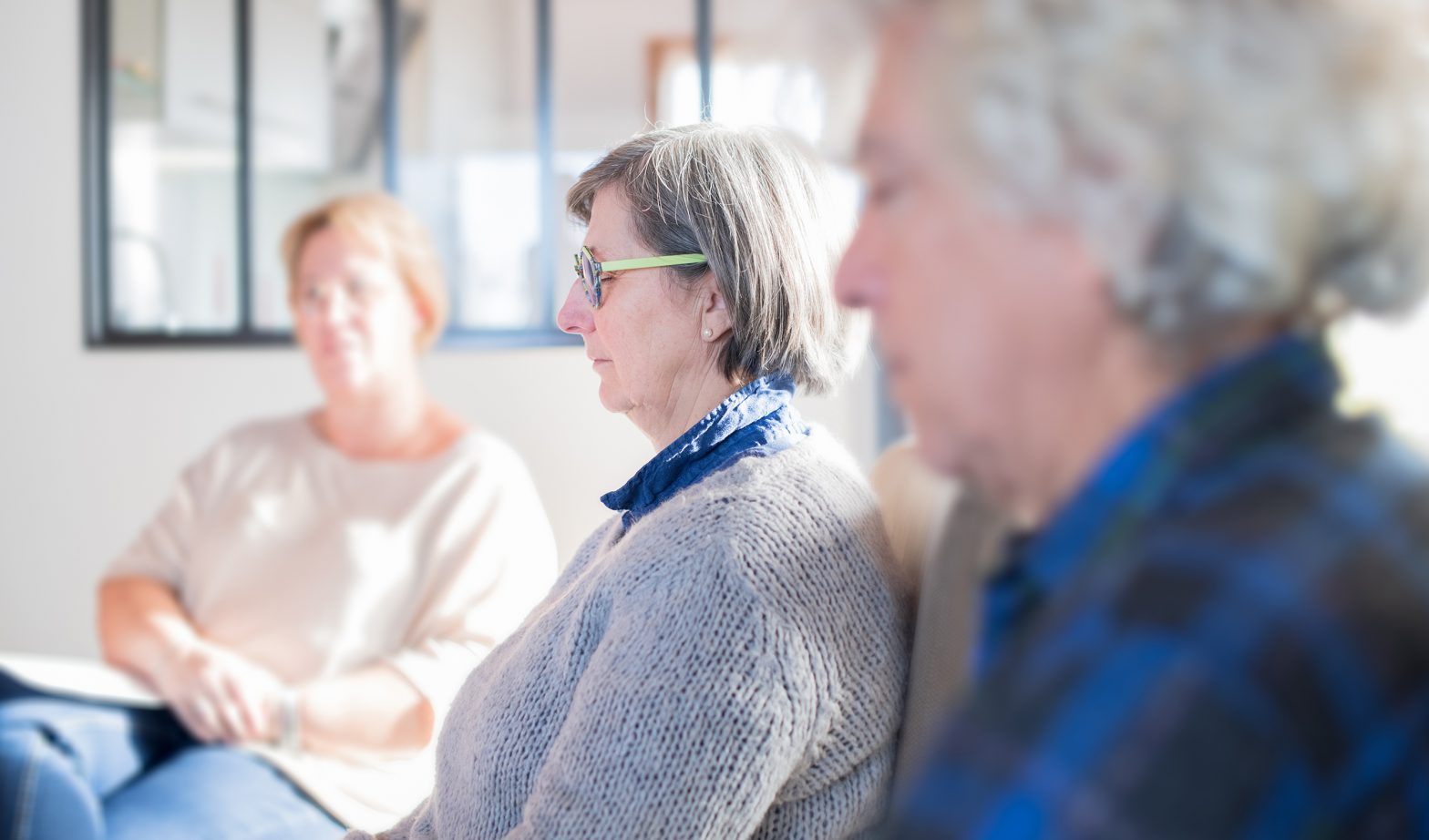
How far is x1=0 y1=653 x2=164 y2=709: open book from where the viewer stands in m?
1.92

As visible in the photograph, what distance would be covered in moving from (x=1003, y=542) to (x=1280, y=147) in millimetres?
224

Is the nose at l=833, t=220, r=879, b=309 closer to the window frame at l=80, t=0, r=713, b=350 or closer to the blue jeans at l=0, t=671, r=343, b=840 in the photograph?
the blue jeans at l=0, t=671, r=343, b=840

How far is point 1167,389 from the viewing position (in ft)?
1.76

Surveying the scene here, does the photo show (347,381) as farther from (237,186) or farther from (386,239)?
(237,186)

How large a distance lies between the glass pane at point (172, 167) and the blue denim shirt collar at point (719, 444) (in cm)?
316

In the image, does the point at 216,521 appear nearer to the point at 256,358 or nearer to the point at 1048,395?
the point at 256,358

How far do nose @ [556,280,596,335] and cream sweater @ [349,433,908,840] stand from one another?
0.34m

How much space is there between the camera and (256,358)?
383 cm

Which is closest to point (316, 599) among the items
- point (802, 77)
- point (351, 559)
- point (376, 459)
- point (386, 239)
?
point (351, 559)

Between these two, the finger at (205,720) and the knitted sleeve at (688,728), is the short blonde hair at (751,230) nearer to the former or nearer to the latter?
the knitted sleeve at (688,728)

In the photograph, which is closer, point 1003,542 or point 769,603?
point 1003,542

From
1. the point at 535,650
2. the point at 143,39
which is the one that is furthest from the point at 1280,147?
the point at 143,39

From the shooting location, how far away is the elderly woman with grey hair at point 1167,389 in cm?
43

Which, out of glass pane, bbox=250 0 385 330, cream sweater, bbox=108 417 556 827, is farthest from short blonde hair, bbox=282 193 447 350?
glass pane, bbox=250 0 385 330
